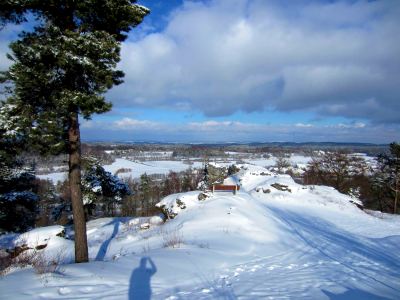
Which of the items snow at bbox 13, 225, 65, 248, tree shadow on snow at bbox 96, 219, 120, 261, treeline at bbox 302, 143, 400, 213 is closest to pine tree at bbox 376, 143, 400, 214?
treeline at bbox 302, 143, 400, 213

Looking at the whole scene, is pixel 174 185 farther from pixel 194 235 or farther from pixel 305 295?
pixel 305 295

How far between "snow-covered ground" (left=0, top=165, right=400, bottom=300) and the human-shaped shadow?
18mm

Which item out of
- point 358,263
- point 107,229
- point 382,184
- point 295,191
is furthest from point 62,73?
point 382,184

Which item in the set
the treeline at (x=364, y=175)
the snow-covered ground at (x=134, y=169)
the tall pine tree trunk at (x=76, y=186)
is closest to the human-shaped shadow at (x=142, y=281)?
the tall pine tree trunk at (x=76, y=186)

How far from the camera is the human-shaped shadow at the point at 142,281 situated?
213 inches

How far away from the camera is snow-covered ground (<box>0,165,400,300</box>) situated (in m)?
5.71

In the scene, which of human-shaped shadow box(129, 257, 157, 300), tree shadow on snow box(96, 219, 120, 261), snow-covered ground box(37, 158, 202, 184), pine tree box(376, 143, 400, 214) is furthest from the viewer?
snow-covered ground box(37, 158, 202, 184)

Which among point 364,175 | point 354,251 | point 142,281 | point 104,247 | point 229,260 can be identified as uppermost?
point 142,281

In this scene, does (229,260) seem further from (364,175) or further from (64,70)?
(364,175)

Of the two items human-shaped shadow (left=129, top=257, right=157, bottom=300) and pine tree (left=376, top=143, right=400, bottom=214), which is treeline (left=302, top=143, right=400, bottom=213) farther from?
human-shaped shadow (left=129, top=257, right=157, bottom=300)

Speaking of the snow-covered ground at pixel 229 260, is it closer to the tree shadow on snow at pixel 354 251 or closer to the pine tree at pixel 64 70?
the tree shadow on snow at pixel 354 251

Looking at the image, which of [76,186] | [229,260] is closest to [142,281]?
[229,260]

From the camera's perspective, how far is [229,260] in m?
8.38

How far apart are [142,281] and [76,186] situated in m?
4.04
